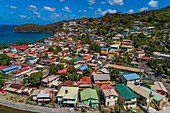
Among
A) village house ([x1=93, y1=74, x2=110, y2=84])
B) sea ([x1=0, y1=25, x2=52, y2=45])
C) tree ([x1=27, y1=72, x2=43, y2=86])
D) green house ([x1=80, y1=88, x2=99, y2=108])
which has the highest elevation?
sea ([x1=0, y1=25, x2=52, y2=45])

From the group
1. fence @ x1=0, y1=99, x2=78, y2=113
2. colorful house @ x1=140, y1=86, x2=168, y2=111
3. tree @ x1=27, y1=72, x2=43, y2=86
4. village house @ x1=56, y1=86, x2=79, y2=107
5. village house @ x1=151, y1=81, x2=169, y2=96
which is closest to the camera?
fence @ x1=0, y1=99, x2=78, y2=113

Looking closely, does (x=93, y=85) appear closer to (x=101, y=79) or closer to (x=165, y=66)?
(x=101, y=79)

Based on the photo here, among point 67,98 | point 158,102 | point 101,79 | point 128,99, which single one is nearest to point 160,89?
point 158,102

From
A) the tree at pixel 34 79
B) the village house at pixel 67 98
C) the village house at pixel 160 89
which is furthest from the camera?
the tree at pixel 34 79

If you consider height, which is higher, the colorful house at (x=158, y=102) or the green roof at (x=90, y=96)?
the green roof at (x=90, y=96)

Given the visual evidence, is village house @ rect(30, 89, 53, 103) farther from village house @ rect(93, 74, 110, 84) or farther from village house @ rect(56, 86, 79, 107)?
village house @ rect(93, 74, 110, 84)

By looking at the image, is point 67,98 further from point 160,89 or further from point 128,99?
point 160,89

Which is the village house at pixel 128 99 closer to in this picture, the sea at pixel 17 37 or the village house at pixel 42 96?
the village house at pixel 42 96

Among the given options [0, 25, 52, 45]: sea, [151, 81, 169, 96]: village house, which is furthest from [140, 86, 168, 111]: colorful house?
[0, 25, 52, 45]: sea

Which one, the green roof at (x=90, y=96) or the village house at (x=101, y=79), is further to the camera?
the village house at (x=101, y=79)

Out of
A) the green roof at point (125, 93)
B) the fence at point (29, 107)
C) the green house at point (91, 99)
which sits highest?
the green roof at point (125, 93)

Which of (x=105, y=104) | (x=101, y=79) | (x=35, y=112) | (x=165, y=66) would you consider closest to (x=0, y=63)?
(x=35, y=112)

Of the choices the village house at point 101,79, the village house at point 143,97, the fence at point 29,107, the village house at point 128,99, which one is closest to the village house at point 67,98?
the fence at point 29,107
